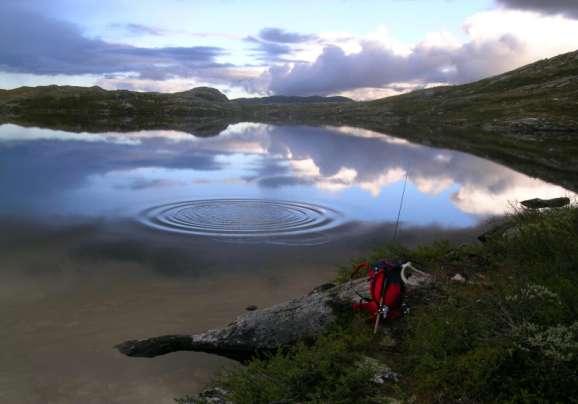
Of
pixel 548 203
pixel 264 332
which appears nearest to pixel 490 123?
pixel 548 203

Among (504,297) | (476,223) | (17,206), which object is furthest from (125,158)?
(504,297)

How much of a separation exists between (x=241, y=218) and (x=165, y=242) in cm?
578

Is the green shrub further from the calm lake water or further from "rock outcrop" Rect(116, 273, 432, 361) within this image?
the calm lake water

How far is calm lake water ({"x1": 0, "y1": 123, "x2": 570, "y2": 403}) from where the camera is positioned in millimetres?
12141

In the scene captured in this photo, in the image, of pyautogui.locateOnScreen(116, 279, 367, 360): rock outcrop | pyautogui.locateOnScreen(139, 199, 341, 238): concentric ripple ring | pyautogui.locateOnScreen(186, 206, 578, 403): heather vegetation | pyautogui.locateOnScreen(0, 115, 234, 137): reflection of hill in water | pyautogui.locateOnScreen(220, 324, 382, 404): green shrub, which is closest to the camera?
pyautogui.locateOnScreen(186, 206, 578, 403): heather vegetation

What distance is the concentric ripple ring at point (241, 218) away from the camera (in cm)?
2428

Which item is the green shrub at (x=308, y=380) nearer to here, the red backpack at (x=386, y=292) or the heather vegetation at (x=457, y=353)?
the heather vegetation at (x=457, y=353)

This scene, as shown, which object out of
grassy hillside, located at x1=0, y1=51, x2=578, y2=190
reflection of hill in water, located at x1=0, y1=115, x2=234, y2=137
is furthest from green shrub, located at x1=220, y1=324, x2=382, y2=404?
reflection of hill in water, located at x1=0, y1=115, x2=234, y2=137

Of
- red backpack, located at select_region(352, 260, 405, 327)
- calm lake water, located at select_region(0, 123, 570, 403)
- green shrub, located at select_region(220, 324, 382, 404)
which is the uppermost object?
red backpack, located at select_region(352, 260, 405, 327)

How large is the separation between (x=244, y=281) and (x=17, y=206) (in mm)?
16657

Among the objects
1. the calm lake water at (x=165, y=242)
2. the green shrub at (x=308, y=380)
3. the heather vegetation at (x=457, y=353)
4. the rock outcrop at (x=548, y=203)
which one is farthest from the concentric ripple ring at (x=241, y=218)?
the green shrub at (x=308, y=380)

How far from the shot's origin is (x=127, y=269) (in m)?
18.5

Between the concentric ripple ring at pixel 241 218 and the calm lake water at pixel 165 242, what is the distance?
100 mm

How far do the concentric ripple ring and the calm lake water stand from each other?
100mm
